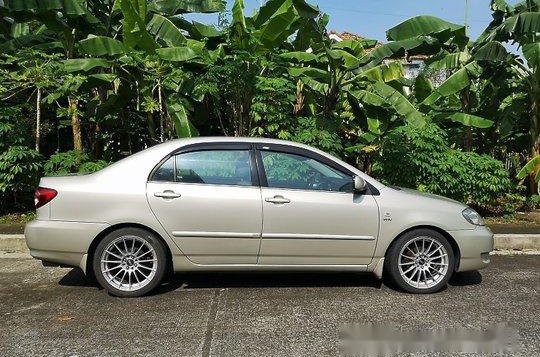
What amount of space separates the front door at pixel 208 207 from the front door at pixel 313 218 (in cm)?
15

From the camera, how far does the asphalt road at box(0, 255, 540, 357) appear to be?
12.2ft

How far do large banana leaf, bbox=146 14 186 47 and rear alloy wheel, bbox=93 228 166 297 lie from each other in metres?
5.18

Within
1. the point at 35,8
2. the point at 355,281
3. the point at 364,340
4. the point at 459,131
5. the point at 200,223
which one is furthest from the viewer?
the point at 459,131

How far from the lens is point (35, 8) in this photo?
8.02m

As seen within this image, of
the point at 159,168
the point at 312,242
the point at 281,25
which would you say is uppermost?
the point at 281,25

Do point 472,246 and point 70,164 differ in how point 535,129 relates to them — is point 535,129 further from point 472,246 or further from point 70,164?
point 70,164

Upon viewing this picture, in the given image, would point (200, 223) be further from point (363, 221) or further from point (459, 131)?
point (459, 131)

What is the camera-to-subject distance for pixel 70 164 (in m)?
8.02

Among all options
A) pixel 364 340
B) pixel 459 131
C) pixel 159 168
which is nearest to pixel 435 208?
pixel 364 340

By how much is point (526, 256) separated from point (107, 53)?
702 cm

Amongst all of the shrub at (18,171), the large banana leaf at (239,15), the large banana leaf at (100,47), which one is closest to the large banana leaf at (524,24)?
the large banana leaf at (239,15)

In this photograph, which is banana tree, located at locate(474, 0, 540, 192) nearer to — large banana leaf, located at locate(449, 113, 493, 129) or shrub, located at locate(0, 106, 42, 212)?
large banana leaf, located at locate(449, 113, 493, 129)

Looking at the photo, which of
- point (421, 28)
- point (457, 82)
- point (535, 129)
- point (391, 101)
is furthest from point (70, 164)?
point (535, 129)

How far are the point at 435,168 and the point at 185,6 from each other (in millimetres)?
5785
